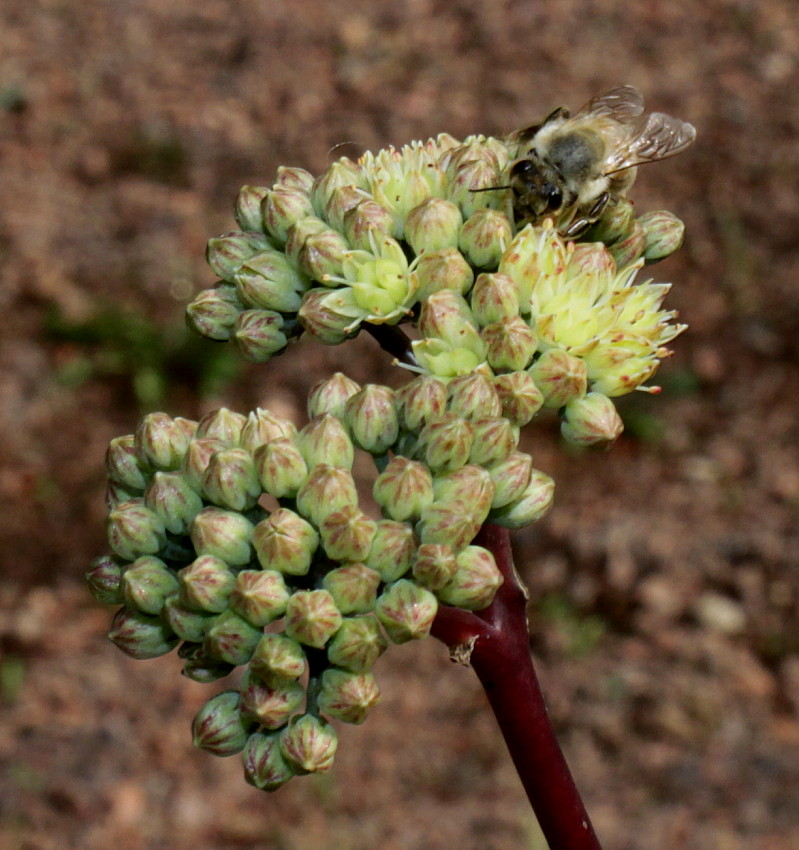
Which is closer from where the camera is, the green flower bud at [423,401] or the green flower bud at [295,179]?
the green flower bud at [423,401]

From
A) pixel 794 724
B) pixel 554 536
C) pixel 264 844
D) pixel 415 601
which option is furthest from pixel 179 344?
pixel 415 601

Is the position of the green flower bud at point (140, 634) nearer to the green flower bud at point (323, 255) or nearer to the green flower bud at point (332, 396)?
the green flower bud at point (332, 396)

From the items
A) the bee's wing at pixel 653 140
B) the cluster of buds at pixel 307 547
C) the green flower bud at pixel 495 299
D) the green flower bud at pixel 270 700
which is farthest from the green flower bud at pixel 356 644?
the bee's wing at pixel 653 140

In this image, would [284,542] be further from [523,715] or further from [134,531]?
[523,715]

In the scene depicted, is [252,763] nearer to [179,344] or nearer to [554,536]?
[554,536]

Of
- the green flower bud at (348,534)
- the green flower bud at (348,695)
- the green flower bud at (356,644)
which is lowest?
the green flower bud at (348,695)

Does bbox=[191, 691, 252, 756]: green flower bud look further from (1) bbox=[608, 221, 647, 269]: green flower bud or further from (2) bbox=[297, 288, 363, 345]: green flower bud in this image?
(1) bbox=[608, 221, 647, 269]: green flower bud
